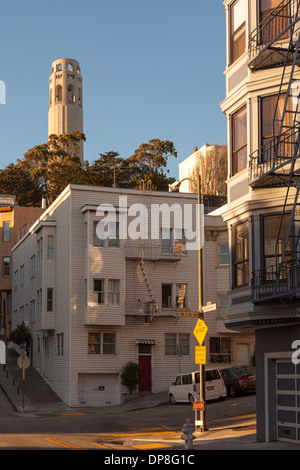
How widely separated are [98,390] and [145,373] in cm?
305

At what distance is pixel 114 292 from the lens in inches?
1644

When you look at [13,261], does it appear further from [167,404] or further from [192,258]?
[167,404]

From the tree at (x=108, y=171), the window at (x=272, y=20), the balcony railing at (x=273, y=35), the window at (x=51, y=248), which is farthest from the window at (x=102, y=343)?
the tree at (x=108, y=171)

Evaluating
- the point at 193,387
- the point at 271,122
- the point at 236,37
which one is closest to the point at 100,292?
the point at 193,387

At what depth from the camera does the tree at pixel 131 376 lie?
1628 inches

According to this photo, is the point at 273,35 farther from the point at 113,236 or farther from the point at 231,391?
the point at 113,236

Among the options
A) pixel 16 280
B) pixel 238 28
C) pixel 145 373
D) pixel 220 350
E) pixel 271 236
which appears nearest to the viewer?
pixel 271 236

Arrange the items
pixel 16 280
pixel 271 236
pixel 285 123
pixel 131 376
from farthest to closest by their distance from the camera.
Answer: pixel 16 280
pixel 131 376
pixel 285 123
pixel 271 236

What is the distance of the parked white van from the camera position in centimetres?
3488

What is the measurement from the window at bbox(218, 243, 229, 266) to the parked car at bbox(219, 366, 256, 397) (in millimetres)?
9235

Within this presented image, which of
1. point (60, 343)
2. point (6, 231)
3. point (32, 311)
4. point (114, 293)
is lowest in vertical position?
point (60, 343)

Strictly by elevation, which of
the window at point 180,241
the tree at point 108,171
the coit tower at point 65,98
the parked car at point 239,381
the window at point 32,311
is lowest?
the parked car at point 239,381

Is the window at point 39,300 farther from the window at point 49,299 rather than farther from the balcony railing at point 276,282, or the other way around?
the balcony railing at point 276,282

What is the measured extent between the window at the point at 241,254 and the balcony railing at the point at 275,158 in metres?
1.70
